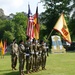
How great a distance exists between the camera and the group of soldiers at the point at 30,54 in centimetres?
1747

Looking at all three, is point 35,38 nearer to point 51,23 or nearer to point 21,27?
point 51,23

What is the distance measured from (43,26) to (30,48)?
186 ft

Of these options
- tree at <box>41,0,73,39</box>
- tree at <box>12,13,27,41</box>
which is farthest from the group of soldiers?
tree at <box>12,13,27,41</box>

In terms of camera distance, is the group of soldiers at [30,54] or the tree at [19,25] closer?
the group of soldiers at [30,54]

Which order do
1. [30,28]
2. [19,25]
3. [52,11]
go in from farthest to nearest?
[19,25] → [52,11] → [30,28]

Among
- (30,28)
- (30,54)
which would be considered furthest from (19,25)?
(30,54)

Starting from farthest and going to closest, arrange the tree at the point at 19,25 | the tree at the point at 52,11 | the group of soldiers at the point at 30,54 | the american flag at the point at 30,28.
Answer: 1. the tree at the point at 19,25
2. the tree at the point at 52,11
3. the american flag at the point at 30,28
4. the group of soldiers at the point at 30,54

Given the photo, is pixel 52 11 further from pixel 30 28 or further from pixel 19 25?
pixel 30 28

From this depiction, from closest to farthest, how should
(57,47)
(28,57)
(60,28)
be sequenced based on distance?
(28,57) → (60,28) → (57,47)

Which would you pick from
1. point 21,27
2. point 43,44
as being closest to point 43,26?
point 21,27

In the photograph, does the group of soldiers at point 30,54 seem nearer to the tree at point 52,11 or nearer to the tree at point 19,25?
the tree at point 52,11

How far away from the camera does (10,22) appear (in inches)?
3661

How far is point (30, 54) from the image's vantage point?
18.2 m

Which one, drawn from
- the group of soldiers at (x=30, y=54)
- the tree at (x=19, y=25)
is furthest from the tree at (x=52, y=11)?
the group of soldiers at (x=30, y=54)
